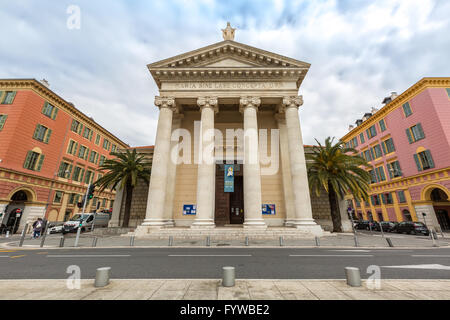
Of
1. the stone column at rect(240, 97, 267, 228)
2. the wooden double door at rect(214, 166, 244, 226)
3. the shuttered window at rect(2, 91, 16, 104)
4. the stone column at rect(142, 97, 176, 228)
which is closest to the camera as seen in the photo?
the stone column at rect(240, 97, 267, 228)

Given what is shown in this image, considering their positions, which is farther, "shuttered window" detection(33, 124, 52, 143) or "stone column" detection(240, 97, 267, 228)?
"shuttered window" detection(33, 124, 52, 143)

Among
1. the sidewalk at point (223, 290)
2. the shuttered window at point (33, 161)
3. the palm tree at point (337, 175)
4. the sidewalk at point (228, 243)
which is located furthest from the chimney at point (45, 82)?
the palm tree at point (337, 175)

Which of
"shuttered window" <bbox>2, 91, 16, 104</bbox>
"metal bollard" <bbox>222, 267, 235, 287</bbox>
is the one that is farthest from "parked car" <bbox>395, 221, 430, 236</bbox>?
"shuttered window" <bbox>2, 91, 16, 104</bbox>

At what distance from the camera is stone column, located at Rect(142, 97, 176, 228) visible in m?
15.6

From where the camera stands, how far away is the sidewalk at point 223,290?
378 centimetres

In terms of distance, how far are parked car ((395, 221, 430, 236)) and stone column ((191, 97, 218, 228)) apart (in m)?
22.0

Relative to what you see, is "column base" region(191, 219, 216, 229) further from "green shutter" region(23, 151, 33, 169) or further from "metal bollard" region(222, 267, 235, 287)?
"green shutter" region(23, 151, 33, 169)

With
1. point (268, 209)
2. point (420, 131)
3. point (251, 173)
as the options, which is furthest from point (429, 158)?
point (251, 173)

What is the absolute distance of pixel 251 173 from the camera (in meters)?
16.2

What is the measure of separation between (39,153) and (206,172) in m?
23.0

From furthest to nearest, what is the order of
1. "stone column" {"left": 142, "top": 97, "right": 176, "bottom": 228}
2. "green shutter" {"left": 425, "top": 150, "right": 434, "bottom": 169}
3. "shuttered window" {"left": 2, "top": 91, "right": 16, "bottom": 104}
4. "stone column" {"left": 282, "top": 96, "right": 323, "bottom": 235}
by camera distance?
1. "green shutter" {"left": 425, "top": 150, "right": 434, "bottom": 169}
2. "shuttered window" {"left": 2, "top": 91, "right": 16, "bottom": 104}
3. "stone column" {"left": 142, "top": 97, "right": 176, "bottom": 228}
4. "stone column" {"left": 282, "top": 96, "right": 323, "bottom": 235}

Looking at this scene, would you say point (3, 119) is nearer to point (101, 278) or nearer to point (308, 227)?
point (101, 278)

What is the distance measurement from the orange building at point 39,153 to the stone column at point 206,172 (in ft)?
64.6
